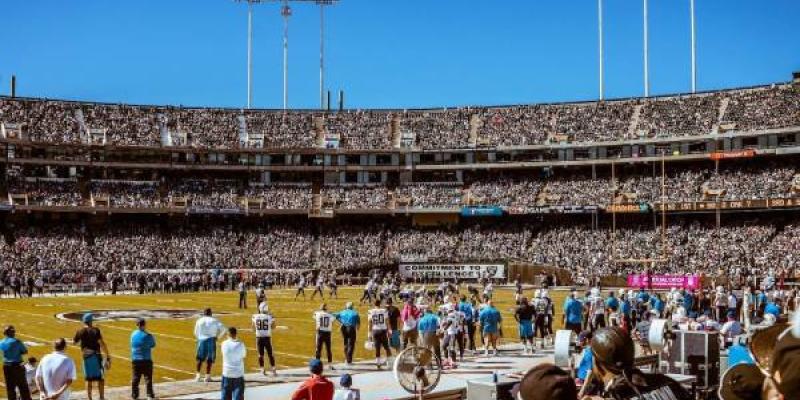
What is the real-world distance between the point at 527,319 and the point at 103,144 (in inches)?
2182

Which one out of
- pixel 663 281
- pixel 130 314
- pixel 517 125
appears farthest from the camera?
pixel 517 125

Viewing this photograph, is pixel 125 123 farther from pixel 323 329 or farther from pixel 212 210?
pixel 323 329

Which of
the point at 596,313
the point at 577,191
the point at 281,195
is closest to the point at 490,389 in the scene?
the point at 596,313

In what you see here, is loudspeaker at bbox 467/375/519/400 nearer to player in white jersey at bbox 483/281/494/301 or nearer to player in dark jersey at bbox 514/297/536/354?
player in dark jersey at bbox 514/297/536/354

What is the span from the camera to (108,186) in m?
70.5

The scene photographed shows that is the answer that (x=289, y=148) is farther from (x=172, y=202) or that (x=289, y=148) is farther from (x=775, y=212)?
(x=775, y=212)

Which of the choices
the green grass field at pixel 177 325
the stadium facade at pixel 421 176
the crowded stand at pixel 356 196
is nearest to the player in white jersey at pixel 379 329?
the green grass field at pixel 177 325

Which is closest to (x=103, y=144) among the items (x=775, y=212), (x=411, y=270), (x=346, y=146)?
(x=346, y=146)

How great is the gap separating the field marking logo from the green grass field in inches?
30.1

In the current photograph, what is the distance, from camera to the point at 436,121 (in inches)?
3083

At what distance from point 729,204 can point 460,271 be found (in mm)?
19431

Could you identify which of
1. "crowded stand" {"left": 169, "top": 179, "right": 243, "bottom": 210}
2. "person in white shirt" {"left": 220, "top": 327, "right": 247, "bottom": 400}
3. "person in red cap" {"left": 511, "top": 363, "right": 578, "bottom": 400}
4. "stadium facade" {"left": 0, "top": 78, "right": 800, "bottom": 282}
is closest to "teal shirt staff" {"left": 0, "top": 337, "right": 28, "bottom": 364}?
"person in white shirt" {"left": 220, "top": 327, "right": 247, "bottom": 400}

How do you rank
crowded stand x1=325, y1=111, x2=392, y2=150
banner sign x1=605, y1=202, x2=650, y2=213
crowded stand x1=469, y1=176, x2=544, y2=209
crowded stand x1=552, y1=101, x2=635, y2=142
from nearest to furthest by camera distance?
banner sign x1=605, y1=202, x2=650, y2=213 → crowded stand x1=552, y1=101, x2=635, y2=142 → crowded stand x1=469, y1=176, x2=544, y2=209 → crowded stand x1=325, y1=111, x2=392, y2=150

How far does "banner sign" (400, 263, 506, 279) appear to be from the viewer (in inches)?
2395
